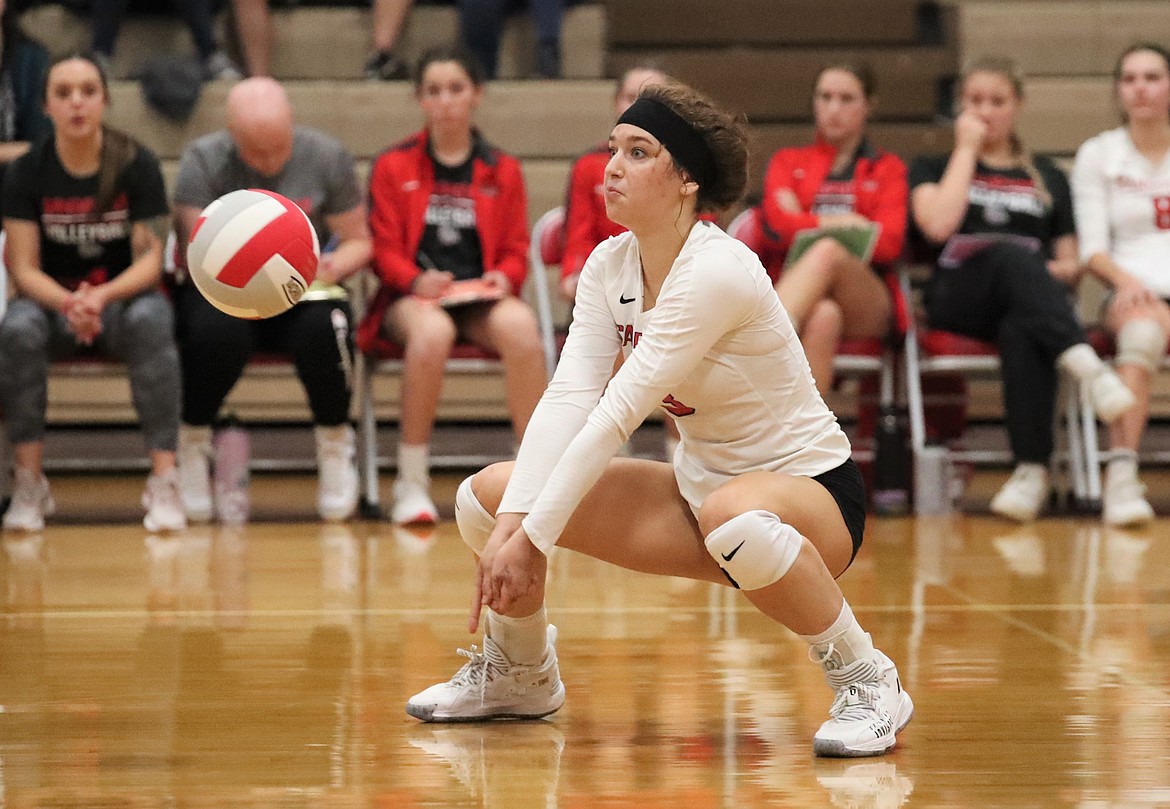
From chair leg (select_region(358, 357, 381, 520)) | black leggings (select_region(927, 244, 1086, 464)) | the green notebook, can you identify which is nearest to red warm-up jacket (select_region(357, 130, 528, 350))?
chair leg (select_region(358, 357, 381, 520))

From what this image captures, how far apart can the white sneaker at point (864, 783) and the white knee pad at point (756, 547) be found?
11.6 inches

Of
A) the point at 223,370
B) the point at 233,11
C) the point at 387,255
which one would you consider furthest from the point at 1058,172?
the point at 233,11

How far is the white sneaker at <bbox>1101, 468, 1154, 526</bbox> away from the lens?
16.8ft

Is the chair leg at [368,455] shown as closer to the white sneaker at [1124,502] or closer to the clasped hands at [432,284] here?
the clasped hands at [432,284]

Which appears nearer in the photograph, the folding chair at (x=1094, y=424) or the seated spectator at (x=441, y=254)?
the seated spectator at (x=441, y=254)

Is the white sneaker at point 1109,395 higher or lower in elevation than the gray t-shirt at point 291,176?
lower

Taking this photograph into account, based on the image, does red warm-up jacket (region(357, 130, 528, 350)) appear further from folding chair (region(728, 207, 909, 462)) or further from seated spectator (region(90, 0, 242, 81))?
seated spectator (region(90, 0, 242, 81))

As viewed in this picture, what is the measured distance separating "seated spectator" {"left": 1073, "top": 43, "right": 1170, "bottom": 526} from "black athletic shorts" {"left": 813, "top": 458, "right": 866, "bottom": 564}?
2970mm

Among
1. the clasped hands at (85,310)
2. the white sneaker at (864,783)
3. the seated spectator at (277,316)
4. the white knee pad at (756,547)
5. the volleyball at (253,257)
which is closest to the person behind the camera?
the white sneaker at (864,783)

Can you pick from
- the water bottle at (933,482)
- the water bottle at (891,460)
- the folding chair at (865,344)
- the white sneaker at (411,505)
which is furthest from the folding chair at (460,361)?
the water bottle at (933,482)

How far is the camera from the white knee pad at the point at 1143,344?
5324 mm

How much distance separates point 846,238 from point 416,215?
4.77 ft

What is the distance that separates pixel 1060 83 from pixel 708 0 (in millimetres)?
1672

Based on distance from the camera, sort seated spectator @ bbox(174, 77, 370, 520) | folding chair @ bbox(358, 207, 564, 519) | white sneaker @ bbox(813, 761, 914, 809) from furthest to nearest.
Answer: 1. folding chair @ bbox(358, 207, 564, 519)
2. seated spectator @ bbox(174, 77, 370, 520)
3. white sneaker @ bbox(813, 761, 914, 809)
